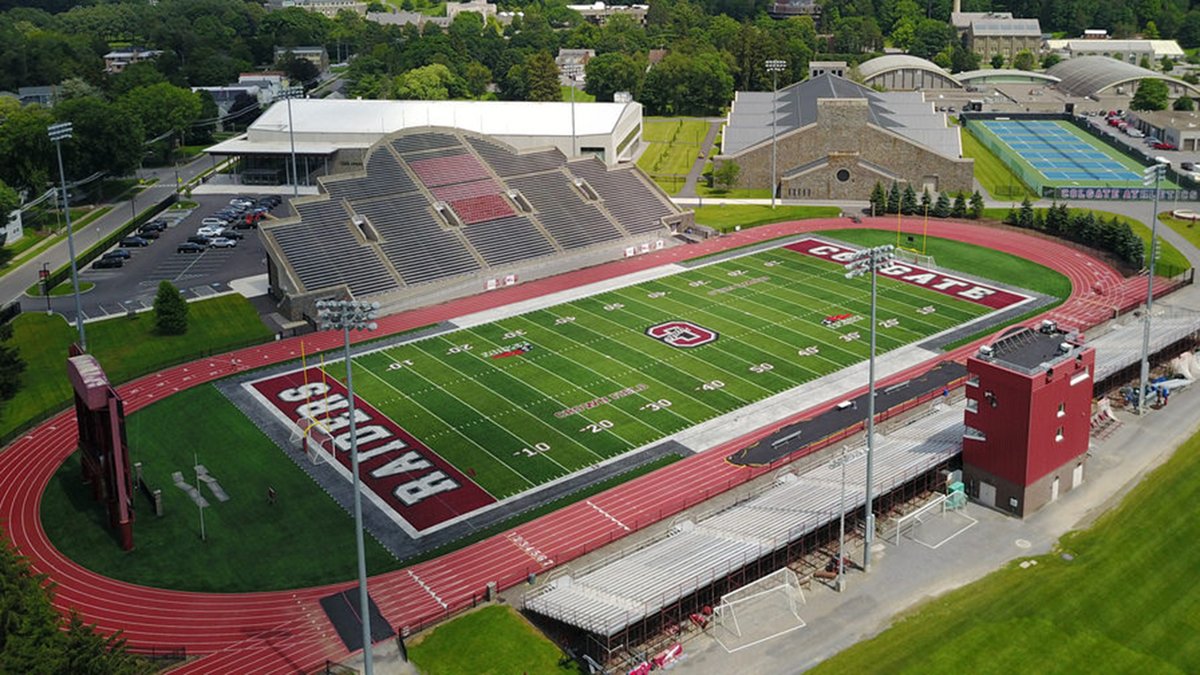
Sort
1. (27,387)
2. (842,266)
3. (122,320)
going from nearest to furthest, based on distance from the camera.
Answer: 1. (27,387)
2. (122,320)
3. (842,266)

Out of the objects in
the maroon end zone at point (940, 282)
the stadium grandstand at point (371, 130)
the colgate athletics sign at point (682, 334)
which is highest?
the stadium grandstand at point (371, 130)

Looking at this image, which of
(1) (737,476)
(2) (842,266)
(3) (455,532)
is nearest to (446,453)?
(3) (455,532)

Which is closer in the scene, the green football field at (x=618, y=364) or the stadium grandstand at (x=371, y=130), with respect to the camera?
the green football field at (x=618, y=364)

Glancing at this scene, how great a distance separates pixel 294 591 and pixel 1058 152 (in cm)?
10677

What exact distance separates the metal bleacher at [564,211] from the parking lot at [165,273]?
70.8 feet

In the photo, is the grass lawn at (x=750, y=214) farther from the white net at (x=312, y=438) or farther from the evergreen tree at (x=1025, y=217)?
the white net at (x=312, y=438)

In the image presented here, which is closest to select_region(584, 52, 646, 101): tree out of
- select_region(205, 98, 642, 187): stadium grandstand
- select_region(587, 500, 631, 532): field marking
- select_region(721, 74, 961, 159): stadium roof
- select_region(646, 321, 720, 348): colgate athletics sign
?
select_region(721, 74, 961, 159): stadium roof

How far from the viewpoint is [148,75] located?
14312 cm

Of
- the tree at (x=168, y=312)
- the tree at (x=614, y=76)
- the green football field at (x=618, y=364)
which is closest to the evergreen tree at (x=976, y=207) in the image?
the green football field at (x=618, y=364)

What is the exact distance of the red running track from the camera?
130 feet

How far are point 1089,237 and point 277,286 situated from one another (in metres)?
59.6

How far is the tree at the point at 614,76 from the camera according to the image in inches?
6220

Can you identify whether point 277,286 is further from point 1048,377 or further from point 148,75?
point 148,75

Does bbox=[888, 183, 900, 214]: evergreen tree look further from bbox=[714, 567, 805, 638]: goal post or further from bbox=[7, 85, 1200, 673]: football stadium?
bbox=[714, 567, 805, 638]: goal post
